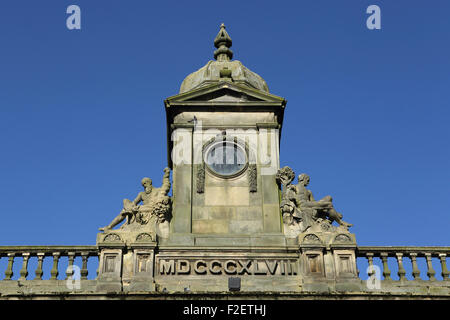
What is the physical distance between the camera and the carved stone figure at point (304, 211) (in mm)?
20094

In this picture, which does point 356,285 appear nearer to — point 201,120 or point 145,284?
point 145,284

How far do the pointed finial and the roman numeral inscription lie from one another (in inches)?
321

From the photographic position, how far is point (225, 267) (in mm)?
19250

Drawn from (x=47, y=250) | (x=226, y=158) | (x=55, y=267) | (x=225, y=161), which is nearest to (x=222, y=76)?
(x=226, y=158)

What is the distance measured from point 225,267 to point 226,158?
12.2 ft

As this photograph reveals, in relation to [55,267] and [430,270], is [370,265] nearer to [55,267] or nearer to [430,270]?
[430,270]

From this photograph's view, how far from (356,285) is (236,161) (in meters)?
5.04

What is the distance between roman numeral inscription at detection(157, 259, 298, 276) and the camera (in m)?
19.2

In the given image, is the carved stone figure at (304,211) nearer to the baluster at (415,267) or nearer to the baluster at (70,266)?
the baluster at (415,267)

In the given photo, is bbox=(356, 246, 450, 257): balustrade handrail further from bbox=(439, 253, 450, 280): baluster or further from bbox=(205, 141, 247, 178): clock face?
bbox=(205, 141, 247, 178): clock face

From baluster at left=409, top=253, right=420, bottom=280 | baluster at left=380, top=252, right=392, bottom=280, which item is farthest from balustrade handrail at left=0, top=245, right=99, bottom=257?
baluster at left=409, top=253, right=420, bottom=280
